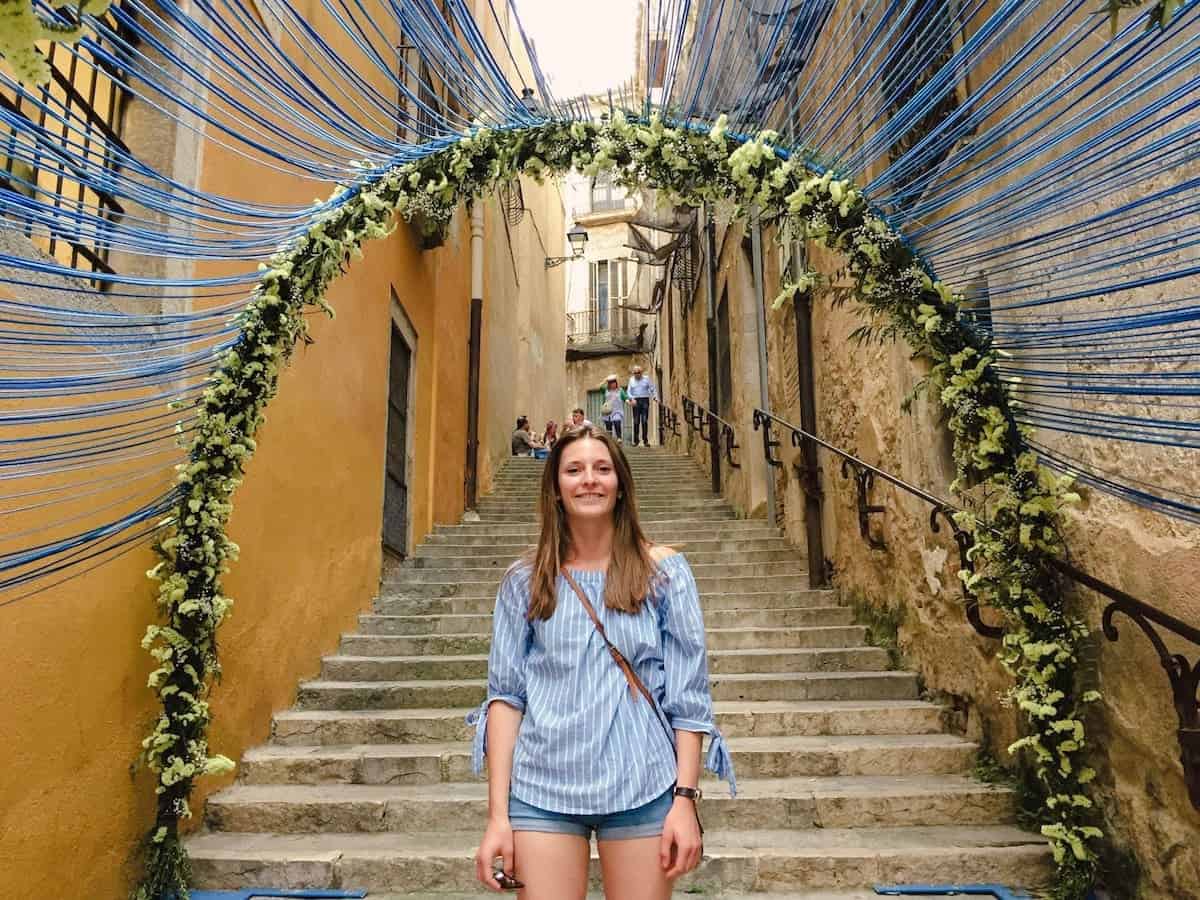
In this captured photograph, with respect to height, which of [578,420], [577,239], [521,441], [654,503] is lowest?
[654,503]

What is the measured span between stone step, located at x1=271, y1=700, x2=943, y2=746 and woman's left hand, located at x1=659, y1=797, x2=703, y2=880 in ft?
7.97

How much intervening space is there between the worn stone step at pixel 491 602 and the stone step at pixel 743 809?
6.20 feet

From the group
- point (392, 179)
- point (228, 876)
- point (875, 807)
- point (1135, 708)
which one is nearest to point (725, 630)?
point (875, 807)

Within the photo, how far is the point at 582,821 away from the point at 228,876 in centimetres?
218

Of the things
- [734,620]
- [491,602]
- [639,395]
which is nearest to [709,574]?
[734,620]

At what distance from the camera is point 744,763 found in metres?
3.41

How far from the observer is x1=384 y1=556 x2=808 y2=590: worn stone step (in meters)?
5.65

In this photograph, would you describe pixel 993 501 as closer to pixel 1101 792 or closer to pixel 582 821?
pixel 1101 792

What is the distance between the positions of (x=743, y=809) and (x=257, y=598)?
2375 mm

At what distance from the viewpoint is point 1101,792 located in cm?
257

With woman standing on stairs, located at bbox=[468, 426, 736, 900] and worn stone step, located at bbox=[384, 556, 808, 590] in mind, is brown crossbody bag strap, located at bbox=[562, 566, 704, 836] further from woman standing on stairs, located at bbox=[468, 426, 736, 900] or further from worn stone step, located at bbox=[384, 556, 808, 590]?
worn stone step, located at bbox=[384, 556, 808, 590]

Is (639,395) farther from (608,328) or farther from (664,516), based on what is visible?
(608,328)

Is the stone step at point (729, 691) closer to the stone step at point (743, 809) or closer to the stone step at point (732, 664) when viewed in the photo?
the stone step at point (732, 664)

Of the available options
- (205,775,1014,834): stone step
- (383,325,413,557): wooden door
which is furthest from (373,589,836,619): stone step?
(205,775,1014,834): stone step
